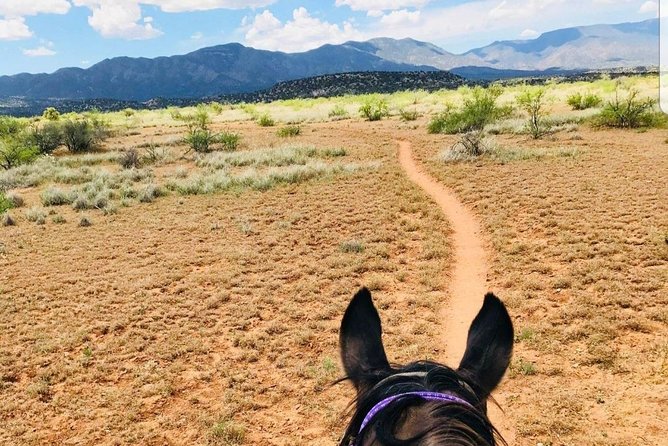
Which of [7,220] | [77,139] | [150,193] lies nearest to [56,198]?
[7,220]

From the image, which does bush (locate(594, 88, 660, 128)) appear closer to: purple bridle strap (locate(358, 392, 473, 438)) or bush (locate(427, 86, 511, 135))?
bush (locate(427, 86, 511, 135))

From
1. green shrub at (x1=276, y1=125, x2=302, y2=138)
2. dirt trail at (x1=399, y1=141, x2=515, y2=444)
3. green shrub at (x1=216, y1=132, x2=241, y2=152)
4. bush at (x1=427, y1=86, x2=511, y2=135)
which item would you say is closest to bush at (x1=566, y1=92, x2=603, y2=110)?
bush at (x1=427, y1=86, x2=511, y2=135)

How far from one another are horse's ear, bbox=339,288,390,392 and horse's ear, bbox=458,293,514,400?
33 centimetres

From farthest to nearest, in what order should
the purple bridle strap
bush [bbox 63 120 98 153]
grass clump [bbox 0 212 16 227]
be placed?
1. bush [bbox 63 120 98 153]
2. grass clump [bbox 0 212 16 227]
3. the purple bridle strap

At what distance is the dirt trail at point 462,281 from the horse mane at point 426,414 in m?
3.89

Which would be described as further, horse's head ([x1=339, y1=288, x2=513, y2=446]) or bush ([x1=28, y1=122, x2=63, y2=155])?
bush ([x1=28, y1=122, x2=63, y2=155])

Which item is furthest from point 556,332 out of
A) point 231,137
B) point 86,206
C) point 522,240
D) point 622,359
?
point 231,137

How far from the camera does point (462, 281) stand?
8.23m

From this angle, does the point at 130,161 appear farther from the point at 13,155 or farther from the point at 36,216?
the point at 36,216

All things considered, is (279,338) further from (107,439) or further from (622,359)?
(622,359)

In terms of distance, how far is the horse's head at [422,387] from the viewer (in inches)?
48.5

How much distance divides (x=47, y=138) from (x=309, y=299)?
2791 cm

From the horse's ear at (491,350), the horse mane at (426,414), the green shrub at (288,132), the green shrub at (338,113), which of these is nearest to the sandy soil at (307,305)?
the horse's ear at (491,350)

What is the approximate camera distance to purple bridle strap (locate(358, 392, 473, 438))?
129 cm
